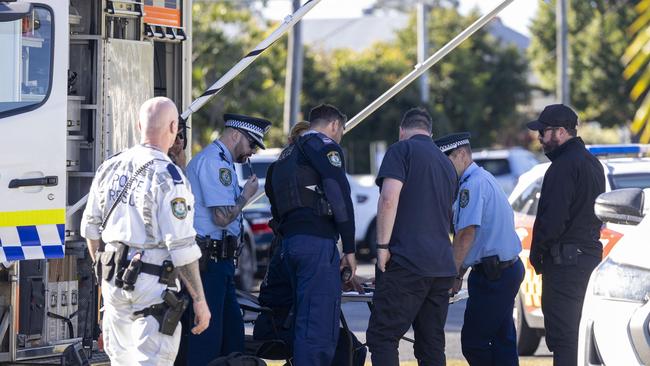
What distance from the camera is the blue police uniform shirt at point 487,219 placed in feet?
26.1

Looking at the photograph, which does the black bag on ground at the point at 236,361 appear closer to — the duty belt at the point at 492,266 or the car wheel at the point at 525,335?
the duty belt at the point at 492,266

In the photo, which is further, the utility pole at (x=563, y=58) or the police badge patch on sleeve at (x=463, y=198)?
the utility pole at (x=563, y=58)

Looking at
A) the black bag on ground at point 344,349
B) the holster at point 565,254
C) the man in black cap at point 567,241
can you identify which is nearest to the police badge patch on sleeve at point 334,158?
the black bag on ground at point 344,349

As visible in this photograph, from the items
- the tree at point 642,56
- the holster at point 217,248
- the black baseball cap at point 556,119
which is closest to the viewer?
the tree at point 642,56

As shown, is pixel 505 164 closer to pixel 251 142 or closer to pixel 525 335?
pixel 525 335

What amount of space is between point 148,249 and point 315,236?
175 centimetres

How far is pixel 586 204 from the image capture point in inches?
310

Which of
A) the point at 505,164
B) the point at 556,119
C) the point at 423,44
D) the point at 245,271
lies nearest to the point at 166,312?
the point at 556,119

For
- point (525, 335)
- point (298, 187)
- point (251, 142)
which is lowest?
point (525, 335)

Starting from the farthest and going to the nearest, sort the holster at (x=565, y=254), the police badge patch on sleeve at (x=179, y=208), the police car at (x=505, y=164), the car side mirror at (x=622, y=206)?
the police car at (x=505, y=164) → the holster at (x=565, y=254) → the car side mirror at (x=622, y=206) → the police badge patch on sleeve at (x=179, y=208)

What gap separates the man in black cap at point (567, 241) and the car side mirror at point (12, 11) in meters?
3.28

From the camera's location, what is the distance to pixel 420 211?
24.3 feet

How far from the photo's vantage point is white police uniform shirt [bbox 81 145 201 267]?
19.2ft

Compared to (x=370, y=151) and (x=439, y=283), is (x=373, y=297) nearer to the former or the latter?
(x=439, y=283)
